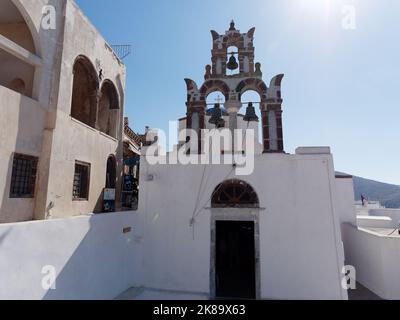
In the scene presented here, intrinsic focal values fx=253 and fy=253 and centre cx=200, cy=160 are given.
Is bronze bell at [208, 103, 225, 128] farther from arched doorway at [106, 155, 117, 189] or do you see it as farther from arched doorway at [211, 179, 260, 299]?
arched doorway at [106, 155, 117, 189]

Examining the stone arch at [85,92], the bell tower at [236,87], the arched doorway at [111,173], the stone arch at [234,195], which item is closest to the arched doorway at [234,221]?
the stone arch at [234,195]

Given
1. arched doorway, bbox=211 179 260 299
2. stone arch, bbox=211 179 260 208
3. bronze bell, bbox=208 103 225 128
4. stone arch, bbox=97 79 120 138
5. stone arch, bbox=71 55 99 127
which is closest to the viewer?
arched doorway, bbox=211 179 260 299

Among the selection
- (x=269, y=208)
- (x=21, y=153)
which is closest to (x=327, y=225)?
(x=269, y=208)

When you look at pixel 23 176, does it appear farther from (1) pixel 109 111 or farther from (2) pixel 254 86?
(2) pixel 254 86

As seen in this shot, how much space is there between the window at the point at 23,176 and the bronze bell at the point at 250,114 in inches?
293

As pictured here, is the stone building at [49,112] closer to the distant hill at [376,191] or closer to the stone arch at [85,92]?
the stone arch at [85,92]

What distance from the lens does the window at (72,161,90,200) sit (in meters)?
9.63

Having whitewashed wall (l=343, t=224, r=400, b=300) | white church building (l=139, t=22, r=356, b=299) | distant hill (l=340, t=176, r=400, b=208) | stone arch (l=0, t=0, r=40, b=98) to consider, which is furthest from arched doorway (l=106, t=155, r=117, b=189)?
distant hill (l=340, t=176, r=400, b=208)

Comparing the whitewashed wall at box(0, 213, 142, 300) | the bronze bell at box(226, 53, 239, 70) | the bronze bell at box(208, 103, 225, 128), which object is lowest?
the whitewashed wall at box(0, 213, 142, 300)

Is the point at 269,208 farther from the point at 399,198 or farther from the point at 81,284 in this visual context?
the point at 399,198

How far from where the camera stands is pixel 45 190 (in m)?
7.98

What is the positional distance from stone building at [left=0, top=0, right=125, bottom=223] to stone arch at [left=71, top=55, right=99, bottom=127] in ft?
0.14

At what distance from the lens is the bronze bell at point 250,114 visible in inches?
384
